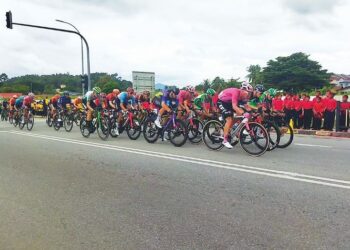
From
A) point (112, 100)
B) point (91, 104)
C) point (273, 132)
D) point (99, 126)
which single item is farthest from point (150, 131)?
point (273, 132)

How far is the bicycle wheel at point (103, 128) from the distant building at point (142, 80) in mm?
10733

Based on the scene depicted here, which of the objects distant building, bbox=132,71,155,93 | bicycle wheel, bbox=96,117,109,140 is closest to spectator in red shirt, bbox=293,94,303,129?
bicycle wheel, bbox=96,117,109,140

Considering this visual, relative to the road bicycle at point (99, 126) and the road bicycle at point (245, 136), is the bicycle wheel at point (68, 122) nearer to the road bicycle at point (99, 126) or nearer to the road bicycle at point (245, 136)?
the road bicycle at point (99, 126)

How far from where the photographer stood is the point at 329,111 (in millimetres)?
15633

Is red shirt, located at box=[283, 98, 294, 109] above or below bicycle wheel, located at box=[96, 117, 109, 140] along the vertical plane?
above

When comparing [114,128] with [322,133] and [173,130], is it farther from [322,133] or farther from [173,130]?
[322,133]

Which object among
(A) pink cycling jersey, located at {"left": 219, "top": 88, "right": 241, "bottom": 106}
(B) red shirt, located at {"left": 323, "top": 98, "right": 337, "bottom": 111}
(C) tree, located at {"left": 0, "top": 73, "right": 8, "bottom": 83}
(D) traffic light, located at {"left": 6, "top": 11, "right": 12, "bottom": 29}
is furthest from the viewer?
(C) tree, located at {"left": 0, "top": 73, "right": 8, "bottom": 83}

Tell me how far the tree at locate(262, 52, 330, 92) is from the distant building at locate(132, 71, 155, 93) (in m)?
53.1

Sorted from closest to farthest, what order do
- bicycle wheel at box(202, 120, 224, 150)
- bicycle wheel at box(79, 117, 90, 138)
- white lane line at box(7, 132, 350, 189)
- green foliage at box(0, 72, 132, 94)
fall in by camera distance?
white lane line at box(7, 132, 350, 189) < bicycle wheel at box(202, 120, 224, 150) < bicycle wheel at box(79, 117, 90, 138) < green foliage at box(0, 72, 132, 94)

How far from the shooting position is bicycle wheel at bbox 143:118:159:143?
12.2 meters

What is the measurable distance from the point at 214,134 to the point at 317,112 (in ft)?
24.3

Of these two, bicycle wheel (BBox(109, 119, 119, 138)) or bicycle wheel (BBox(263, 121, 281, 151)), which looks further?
bicycle wheel (BBox(109, 119, 119, 138))

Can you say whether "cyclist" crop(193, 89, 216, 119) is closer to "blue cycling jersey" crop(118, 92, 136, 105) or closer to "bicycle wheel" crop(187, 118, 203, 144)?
"bicycle wheel" crop(187, 118, 203, 144)

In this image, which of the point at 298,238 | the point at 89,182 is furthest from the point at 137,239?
the point at 89,182
